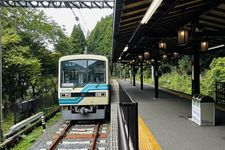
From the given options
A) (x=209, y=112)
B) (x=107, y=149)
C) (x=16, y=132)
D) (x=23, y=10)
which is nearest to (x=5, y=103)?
(x=23, y=10)

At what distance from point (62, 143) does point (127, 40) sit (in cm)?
506

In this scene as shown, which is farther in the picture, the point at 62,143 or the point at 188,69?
the point at 188,69

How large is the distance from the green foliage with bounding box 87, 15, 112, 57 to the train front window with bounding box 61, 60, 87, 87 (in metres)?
53.4

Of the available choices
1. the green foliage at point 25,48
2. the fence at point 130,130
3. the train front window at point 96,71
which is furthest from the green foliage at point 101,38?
the fence at point 130,130

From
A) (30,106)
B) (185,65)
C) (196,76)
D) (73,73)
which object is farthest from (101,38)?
(196,76)

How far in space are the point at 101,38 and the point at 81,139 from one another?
64326 millimetres

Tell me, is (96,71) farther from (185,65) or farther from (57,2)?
(185,65)

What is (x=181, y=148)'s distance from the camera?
5477mm

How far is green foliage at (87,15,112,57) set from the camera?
222 ft

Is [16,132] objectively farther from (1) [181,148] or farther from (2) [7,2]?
(2) [7,2]

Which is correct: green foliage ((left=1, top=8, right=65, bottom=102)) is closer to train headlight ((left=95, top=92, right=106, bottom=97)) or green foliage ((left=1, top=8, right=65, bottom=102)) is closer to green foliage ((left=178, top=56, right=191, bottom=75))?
train headlight ((left=95, top=92, right=106, bottom=97))

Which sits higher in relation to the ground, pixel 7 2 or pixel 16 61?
pixel 7 2

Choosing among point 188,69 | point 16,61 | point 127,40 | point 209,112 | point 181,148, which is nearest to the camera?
point 181,148

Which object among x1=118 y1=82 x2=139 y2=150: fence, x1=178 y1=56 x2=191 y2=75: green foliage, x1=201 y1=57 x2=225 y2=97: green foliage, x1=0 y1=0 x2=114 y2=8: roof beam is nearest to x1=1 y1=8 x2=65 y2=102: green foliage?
x1=0 y1=0 x2=114 y2=8: roof beam
